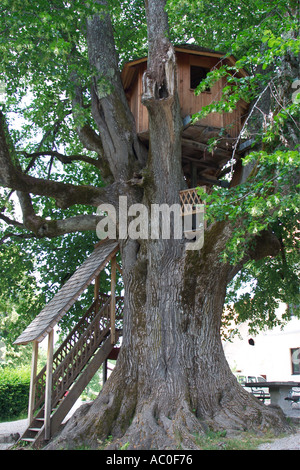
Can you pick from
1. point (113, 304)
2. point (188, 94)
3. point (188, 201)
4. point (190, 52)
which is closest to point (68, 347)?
point (113, 304)

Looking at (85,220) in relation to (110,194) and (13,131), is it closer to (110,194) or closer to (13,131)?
(110,194)

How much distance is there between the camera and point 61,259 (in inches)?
570

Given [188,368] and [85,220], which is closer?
[188,368]

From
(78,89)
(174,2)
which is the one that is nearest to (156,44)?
(174,2)

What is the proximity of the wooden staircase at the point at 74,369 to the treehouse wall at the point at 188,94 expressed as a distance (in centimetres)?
535

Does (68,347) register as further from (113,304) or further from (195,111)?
(195,111)

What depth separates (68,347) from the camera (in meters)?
12.4

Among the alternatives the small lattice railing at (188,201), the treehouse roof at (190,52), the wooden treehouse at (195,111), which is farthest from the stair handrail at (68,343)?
the treehouse roof at (190,52)

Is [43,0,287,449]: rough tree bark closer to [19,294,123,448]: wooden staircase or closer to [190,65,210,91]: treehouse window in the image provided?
[19,294,123,448]: wooden staircase

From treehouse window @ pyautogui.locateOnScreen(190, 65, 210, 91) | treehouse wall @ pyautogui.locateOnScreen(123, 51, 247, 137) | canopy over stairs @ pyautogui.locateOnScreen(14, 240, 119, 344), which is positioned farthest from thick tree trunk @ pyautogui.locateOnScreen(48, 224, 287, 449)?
treehouse window @ pyautogui.locateOnScreen(190, 65, 210, 91)

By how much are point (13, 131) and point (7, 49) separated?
4772 millimetres

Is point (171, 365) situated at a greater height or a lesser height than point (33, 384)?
greater

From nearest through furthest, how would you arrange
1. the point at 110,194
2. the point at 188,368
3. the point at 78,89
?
the point at 188,368
the point at 110,194
the point at 78,89

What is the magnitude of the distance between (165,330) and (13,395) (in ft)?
36.9
